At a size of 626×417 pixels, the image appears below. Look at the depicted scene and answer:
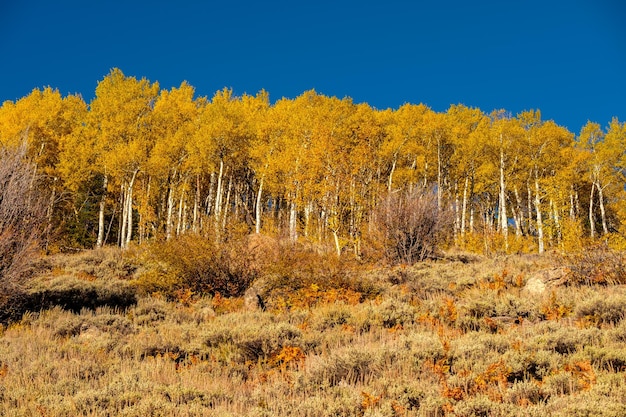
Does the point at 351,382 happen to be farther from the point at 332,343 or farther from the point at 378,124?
the point at 378,124

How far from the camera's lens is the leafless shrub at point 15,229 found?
910cm

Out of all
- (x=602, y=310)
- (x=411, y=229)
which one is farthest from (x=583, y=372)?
(x=411, y=229)

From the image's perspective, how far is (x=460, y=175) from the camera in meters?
31.9

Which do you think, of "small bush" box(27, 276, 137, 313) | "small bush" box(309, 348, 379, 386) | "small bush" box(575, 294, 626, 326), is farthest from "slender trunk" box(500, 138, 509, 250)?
"small bush" box(309, 348, 379, 386)

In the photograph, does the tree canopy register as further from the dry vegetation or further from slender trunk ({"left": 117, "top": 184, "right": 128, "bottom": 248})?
the dry vegetation

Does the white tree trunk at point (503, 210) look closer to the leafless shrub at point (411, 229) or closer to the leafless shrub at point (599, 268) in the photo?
the leafless shrub at point (411, 229)

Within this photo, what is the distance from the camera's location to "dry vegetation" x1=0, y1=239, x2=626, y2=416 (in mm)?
4582

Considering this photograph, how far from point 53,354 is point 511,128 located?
28.6 m

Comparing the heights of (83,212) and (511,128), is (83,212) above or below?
below

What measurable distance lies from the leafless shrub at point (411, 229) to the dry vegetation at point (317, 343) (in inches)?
98.1

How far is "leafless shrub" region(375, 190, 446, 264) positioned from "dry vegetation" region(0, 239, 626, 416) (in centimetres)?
249

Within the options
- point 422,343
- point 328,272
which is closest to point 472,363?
point 422,343

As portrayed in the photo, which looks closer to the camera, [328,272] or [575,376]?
[575,376]

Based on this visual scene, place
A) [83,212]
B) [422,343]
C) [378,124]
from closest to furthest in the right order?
1. [422,343]
2. [83,212]
3. [378,124]
